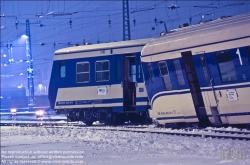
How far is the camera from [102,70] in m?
20.7

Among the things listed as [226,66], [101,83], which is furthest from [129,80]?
[226,66]

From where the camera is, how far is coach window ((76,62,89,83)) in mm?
21188

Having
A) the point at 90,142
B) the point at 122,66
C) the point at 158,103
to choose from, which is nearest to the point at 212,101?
the point at 158,103

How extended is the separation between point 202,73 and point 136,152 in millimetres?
5006

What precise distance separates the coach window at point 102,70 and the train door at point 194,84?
5.77 meters

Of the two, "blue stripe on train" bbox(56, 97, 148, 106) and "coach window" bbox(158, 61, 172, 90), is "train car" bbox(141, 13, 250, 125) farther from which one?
"blue stripe on train" bbox(56, 97, 148, 106)

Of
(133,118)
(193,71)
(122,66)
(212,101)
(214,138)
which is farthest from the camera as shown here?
(133,118)

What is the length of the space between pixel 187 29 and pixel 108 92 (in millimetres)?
5679

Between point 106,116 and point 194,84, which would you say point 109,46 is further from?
point 194,84

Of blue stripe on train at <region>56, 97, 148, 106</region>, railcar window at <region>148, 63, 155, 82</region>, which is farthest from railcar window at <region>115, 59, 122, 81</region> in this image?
railcar window at <region>148, 63, 155, 82</region>

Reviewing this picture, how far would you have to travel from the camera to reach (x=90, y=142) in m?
13.8

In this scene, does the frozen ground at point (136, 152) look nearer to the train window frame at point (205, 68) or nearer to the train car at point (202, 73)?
the train car at point (202, 73)

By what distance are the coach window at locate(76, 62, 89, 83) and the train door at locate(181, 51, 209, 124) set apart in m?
6.76

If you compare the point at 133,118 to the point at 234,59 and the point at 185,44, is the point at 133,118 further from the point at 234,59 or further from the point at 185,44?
the point at 234,59
